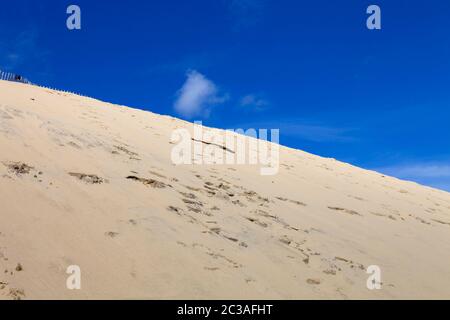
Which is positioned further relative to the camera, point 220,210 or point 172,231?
point 220,210

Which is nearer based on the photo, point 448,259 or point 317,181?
point 448,259

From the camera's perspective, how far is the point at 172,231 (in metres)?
5.34

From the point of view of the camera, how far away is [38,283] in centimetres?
371

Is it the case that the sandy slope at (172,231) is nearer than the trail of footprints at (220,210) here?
Yes

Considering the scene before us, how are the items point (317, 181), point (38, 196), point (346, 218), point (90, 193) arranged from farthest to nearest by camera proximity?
1. point (317, 181)
2. point (346, 218)
3. point (90, 193)
4. point (38, 196)

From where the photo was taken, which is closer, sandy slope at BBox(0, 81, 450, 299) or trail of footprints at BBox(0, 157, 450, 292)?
sandy slope at BBox(0, 81, 450, 299)

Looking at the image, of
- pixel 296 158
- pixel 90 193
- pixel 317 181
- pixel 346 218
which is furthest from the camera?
pixel 296 158

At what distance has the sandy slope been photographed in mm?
4184

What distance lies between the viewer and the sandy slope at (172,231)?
4.18 metres

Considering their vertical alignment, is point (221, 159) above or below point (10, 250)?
above

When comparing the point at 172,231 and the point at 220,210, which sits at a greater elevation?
the point at 220,210
